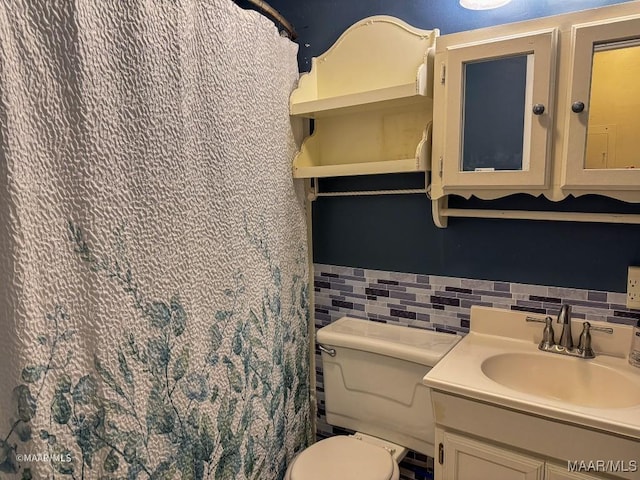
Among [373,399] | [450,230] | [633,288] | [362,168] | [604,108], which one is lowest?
[373,399]

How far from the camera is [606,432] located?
1038mm

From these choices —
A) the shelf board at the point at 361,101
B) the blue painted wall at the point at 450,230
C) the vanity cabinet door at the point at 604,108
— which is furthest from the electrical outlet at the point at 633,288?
the shelf board at the point at 361,101

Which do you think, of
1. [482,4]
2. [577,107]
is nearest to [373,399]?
[577,107]

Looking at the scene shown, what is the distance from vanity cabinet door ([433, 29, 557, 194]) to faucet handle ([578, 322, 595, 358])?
469mm

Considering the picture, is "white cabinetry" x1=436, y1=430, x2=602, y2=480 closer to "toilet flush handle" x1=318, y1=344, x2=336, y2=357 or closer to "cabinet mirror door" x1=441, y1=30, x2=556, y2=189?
"toilet flush handle" x1=318, y1=344, x2=336, y2=357

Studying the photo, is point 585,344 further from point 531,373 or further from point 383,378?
point 383,378

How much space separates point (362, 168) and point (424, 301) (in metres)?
0.55

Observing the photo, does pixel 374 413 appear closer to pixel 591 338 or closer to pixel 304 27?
pixel 591 338

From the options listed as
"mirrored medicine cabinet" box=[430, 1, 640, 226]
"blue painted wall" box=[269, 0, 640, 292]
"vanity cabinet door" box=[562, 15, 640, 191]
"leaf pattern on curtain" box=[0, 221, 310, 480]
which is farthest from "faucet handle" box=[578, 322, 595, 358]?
"leaf pattern on curtain" box=[0, 221, 310, 480]

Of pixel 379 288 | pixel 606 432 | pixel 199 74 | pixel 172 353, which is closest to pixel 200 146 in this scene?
pixel 199 74

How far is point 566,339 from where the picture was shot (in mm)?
1372

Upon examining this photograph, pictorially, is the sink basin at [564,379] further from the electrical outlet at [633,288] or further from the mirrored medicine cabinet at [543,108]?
the mirrored medicine cabinet at [543,108]

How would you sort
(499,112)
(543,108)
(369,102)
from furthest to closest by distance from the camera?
1. (369,102)
2. (499,112)
3. (543,108)

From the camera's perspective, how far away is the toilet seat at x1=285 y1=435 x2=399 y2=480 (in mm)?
1473
